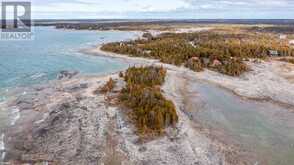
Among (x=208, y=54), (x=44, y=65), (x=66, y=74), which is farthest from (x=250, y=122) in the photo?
(x=44, y=65)

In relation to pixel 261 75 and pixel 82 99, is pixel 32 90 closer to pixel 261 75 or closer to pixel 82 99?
pixel 82 99

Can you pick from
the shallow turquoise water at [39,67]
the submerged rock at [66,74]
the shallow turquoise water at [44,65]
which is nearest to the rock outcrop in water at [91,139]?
the shallow turquoise water at [39,67]

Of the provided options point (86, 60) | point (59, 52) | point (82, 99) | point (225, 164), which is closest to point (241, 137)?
point (225, 164)

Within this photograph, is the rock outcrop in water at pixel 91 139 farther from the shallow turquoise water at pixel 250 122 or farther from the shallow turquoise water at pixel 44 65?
the shallow turquoise water at pixel 44 65

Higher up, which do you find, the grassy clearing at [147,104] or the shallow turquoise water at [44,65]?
the shallow turquoise water at [44,65]

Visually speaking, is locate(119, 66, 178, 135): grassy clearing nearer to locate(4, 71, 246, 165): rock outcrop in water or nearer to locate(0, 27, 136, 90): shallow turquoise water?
locate(4, 71, 246, 165): rock outcrop in water

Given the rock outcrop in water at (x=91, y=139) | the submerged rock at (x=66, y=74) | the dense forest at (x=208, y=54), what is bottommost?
the rock outcrop in water at (x=91, y=139)

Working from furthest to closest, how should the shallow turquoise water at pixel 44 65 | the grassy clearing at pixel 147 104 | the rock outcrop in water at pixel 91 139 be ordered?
the shallow turquoise water at pixel 44 65 → the grassy clearing at pixel 147 104 → the rock outcrop in water at pixel 91 139

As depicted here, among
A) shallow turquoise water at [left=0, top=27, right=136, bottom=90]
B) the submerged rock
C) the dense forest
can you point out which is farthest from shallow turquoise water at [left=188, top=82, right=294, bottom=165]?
shallow turquoise water at [left=0, top=27, right=136, bottom=90]
